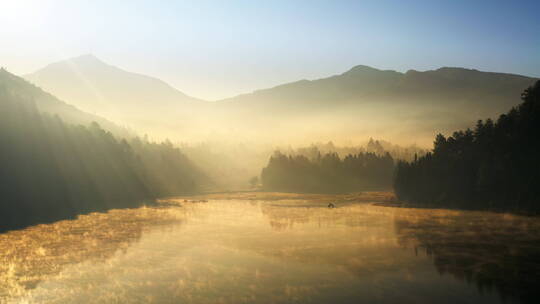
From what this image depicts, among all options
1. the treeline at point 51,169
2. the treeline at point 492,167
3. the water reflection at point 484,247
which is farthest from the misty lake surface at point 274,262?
the treeline at point 492,167

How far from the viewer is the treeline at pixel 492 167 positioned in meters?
107

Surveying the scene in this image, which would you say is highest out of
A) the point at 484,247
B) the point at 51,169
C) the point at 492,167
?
the point at 51,169

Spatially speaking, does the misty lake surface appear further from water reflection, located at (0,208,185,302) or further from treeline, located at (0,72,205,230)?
treeline, located at (0,72,205,230)

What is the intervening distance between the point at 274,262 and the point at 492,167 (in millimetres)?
82855

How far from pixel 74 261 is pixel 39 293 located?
14463 millimetres

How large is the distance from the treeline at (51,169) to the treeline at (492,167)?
97700mm

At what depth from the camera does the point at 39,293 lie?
40.3 m

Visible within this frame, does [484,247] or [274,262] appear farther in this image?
[484,247]

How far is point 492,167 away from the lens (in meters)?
114

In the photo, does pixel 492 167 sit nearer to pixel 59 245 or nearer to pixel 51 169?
pixel 59 245

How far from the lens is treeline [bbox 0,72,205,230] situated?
9581cm

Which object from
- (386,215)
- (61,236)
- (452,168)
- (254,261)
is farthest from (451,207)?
(61,236)

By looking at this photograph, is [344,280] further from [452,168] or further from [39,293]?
[452,168]

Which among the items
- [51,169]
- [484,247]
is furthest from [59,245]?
[484,247]
